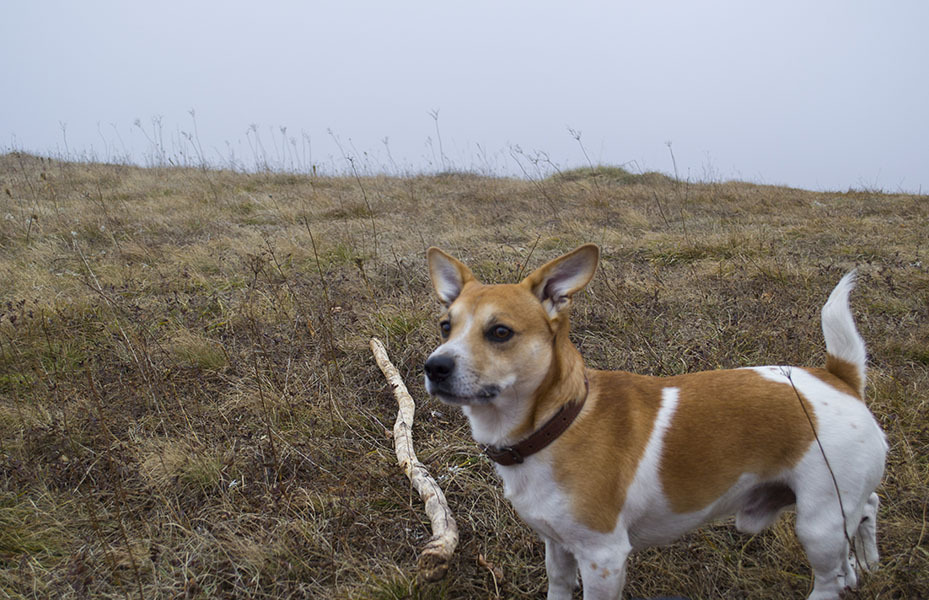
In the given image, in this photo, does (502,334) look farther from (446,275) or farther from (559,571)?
(559,571)

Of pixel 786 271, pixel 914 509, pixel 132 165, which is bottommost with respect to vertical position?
pixel 914 509

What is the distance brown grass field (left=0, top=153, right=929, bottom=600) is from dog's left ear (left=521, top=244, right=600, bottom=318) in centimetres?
114

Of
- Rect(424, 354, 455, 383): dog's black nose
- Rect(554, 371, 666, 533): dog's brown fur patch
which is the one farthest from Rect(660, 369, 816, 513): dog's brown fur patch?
Rect(424, 354, 455, 383): dog's black nose

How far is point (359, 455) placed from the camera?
3080 mm

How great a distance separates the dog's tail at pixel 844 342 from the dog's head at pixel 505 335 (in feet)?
3.33

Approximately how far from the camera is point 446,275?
2611 mm

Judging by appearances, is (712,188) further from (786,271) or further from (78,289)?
(78,289)

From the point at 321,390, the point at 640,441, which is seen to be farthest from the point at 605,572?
the point at 321,390

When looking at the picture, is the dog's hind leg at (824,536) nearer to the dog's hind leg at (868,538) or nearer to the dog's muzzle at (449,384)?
the dog's hind leg at (868,538)

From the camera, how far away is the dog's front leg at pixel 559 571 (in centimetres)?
219

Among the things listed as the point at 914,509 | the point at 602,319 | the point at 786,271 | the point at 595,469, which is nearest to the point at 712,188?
the point at 786,271

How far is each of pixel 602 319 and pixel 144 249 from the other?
5.47 m

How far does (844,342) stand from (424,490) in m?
1.97

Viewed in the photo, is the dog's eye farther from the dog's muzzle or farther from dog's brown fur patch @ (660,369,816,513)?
dog's brown fur patch @ (660,369,816,513)
